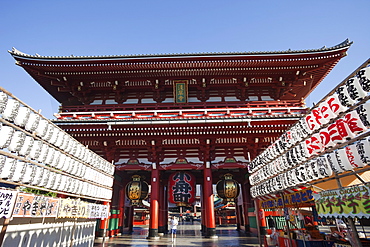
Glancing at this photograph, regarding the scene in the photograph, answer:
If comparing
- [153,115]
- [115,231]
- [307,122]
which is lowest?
[115,231]

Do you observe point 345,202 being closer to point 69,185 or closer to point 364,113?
point 364,113

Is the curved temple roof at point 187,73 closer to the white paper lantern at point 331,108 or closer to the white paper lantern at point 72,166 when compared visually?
the white paper lantern at point 72,166

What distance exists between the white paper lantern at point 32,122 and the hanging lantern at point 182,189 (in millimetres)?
8553

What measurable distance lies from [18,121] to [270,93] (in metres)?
13.4

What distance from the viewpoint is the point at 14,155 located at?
191 inches

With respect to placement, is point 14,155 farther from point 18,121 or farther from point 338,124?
point 338,124

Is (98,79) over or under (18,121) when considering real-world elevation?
over

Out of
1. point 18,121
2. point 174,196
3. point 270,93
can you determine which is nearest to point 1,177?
point 18,121

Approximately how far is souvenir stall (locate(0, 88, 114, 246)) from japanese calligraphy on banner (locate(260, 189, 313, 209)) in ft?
23.0

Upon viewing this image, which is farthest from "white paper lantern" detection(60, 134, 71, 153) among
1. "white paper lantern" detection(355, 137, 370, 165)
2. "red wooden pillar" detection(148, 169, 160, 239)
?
"white paper lantern" detection(355, 137, 370, 165)

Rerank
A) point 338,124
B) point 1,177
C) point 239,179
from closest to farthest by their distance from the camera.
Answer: point 1,177 < point 338,124 < point 239,179

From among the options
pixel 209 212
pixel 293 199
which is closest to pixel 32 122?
pixel 293 199

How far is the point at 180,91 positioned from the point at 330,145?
388 inches

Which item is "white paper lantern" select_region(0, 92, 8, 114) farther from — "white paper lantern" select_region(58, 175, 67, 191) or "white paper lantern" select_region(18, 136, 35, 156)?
"white paper lantern" select_region(58, 175, 67, 191)
